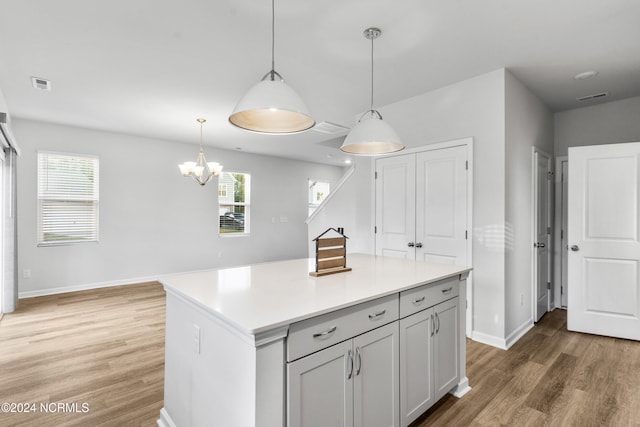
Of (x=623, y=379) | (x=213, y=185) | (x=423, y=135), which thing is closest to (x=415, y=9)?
(x=423, y=135)

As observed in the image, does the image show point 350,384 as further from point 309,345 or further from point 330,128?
point 330,128

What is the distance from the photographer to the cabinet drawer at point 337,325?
128 centimetres

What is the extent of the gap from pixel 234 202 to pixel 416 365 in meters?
5.98

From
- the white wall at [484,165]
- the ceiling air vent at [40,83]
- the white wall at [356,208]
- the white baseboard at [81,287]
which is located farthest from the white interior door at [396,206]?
the white baseboard at [81,287]

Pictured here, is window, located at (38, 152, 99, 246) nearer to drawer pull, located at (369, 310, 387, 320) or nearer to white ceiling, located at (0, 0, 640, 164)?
white ceiling, located at (0, 0, 640, 164)

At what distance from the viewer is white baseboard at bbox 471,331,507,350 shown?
10.0 feet

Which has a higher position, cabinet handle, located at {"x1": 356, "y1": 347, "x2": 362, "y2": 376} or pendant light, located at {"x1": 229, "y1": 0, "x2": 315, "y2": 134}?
pendant light, located at {"x1": 229, "y1": 0, "x2": 315, "y2": 134}

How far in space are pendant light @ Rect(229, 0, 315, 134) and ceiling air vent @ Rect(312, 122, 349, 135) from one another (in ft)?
8.67

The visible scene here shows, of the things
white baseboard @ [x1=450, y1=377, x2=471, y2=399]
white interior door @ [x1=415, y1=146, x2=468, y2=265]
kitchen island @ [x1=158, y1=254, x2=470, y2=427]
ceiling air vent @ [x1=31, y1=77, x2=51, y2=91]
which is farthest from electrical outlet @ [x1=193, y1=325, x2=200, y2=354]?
ceiling air vent @ [x1=31, y1=77, x2=51, y2=91]

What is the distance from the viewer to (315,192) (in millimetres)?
8828

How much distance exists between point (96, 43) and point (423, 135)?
3.27 meters

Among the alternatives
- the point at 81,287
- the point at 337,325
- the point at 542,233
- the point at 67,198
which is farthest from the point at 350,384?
the point at 67,198

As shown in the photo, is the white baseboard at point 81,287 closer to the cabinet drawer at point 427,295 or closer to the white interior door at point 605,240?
the cabinet drawer at point 427,295

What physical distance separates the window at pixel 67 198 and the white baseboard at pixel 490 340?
5804mm
